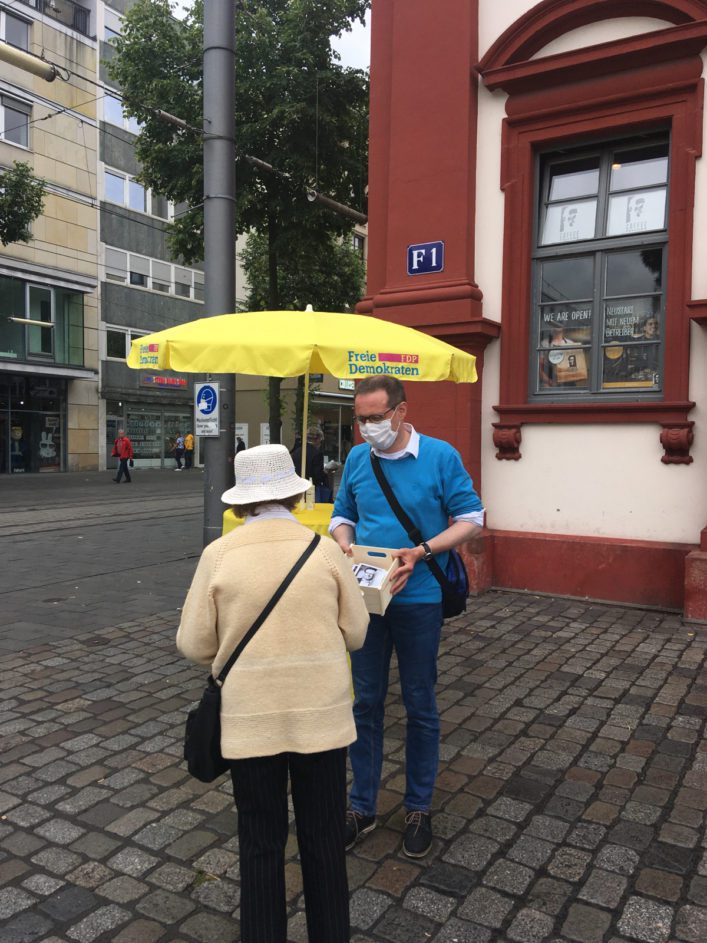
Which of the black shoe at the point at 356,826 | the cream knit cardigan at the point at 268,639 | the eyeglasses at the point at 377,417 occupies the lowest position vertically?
the black shoe at the point at 356,826

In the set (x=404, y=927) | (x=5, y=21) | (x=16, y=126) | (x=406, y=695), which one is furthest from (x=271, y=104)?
(x=5, y=21)

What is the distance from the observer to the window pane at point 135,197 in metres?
30.3

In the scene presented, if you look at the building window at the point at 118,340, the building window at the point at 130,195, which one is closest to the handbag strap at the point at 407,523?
the building window at the point at 118,340

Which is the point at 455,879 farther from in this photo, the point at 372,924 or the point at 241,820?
the point at 241,820

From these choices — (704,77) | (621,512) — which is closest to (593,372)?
(621,512)

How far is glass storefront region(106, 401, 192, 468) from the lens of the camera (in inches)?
1188

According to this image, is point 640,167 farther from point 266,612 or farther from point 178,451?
point 178,451

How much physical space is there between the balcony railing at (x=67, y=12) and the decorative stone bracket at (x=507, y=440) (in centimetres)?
2586

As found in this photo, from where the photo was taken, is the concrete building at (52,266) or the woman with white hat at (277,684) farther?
the concrete building at (52,266)

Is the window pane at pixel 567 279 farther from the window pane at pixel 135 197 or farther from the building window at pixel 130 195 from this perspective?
the window pane at pixel 135 197

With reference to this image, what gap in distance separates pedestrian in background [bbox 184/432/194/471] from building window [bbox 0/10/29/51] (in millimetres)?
14604

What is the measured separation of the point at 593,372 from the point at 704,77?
2.60 metres

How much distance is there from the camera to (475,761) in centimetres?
380

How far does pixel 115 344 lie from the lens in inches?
1181
